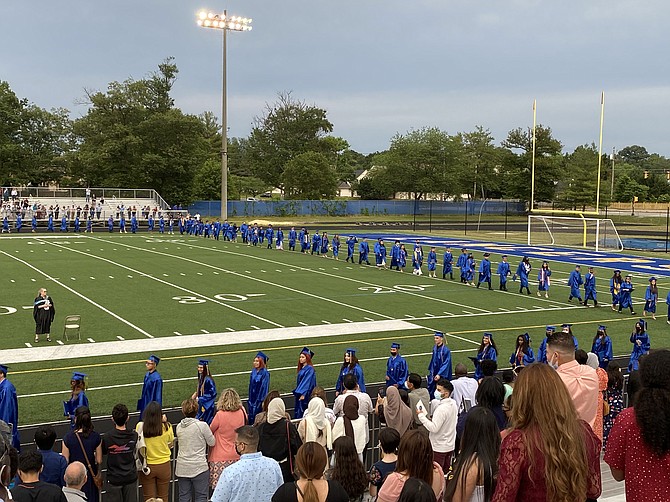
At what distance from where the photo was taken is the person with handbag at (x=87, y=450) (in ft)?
21.8

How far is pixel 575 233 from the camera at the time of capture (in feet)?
154

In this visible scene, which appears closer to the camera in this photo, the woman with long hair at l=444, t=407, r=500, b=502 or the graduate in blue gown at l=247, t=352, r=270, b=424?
the woman with long hair at l=444, t=407, r=500, b=502

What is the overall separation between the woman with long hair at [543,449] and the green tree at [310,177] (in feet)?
257

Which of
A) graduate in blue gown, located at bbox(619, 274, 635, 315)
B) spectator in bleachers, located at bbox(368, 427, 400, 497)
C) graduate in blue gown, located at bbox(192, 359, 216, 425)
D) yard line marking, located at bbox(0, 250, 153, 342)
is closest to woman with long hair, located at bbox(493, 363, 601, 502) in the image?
spectator in bleachers, located at bbox(368, 427, 400, 497)

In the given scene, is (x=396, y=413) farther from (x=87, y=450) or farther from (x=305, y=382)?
(x=305, y=382)

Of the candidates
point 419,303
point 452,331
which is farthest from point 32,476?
point 419,303

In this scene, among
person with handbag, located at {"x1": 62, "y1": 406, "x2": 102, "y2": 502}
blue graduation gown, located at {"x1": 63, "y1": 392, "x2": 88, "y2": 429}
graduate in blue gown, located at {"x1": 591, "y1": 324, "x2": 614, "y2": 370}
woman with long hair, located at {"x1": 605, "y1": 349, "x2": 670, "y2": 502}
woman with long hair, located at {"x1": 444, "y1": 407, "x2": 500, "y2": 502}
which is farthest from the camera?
graduate in blue gown, located at {"x1": 591, "y1": 324, "x2": 614, "y2": 370}

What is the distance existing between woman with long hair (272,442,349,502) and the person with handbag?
3.13 metres

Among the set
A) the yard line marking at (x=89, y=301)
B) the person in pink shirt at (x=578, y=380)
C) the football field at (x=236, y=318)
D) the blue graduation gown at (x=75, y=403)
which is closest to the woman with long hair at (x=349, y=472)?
the person in pink shirt at (x=578, y=380)

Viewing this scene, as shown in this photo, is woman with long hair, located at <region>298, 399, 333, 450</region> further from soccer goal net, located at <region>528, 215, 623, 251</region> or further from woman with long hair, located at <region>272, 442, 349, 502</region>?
soccer goal net, located at <region>528, 215, 623, 251</region>

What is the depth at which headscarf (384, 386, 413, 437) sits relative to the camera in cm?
749

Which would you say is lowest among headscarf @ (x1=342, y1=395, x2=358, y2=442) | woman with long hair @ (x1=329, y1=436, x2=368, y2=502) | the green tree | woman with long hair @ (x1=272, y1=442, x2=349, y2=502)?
headscarf @ (x1=342, y1=395, x2=358, y2=442)

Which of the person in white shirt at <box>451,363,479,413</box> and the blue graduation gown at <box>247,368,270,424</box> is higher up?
the person in white shirt at <box>451,363,479,413</box>

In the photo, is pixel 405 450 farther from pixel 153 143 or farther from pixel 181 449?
pixel 153 143
